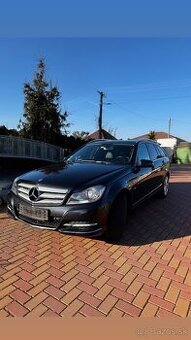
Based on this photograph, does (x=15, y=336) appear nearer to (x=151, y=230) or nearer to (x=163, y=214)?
(x=151, y=230)

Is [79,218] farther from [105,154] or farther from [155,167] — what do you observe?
[155,167]

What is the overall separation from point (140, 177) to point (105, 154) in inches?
29.8

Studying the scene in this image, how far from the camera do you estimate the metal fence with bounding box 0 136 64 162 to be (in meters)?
15.4

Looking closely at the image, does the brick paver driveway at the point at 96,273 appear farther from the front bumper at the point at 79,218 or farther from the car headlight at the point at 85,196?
the car headlight at the point at 85,196

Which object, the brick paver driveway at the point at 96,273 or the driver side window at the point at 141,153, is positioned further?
the driver side window at the point at 141,153

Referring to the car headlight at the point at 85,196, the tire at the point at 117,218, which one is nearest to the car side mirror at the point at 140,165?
the tire at the point at 117,218

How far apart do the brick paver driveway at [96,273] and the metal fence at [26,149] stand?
10820mm

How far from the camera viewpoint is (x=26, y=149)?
1702 cm

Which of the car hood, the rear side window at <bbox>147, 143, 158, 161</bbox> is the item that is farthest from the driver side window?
the car hood

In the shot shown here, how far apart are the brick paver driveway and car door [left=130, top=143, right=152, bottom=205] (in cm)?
55

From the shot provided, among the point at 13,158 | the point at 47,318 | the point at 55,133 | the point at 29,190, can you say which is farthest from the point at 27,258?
the point at 55,133

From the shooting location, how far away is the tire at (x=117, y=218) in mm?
4168

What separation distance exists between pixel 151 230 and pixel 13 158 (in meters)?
11.7

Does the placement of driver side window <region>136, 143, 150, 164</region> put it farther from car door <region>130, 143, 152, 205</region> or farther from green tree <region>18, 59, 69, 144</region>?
green tree <region>18, 59, 69, 144</region>
